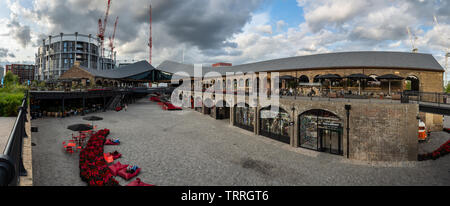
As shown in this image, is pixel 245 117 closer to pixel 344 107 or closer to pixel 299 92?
pixel 299 92

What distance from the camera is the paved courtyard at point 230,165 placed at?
10969 mm

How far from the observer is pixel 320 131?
54.2 feet

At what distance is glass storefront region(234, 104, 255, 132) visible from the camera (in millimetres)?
23119

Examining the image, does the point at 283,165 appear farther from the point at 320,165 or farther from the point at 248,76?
the point at 248,76

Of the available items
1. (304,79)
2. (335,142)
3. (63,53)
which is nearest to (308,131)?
(335,142)

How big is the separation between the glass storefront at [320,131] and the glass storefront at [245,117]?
665 cm

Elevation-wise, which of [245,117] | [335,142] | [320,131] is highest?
[245,117]

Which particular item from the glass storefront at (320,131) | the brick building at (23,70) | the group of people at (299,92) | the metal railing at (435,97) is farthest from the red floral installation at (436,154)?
the brick building at (23,70)

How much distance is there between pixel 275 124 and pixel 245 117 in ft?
17.0

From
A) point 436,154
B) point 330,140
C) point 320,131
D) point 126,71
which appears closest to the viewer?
point 436,154

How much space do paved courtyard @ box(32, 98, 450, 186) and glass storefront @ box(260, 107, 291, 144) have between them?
4.20 feet

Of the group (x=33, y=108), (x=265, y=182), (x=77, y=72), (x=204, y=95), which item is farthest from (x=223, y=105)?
(x=77, y=72)

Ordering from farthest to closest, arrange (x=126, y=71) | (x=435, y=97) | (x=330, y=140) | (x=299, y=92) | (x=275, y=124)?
(x=126, y=71), (x=299, y=92), (x=275, y=124), (x=435, y=97), (x=330, y=140)

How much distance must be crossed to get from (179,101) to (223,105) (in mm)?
28433
